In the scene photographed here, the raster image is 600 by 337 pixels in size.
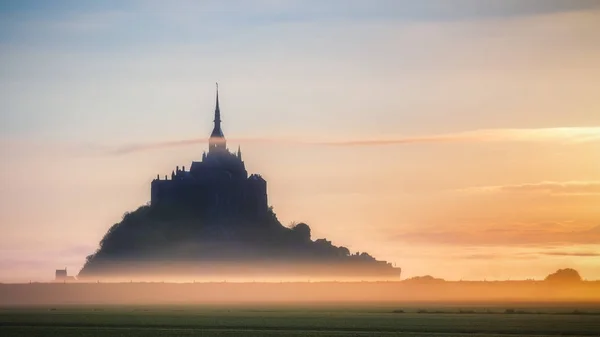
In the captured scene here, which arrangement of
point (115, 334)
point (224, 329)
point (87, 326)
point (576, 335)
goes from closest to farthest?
point (576, 335) → point (115, 334) → point (224, 329) → point (87, 326)

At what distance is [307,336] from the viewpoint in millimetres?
95312

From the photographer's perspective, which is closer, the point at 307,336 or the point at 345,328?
the point at 307,336

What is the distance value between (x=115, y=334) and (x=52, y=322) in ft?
88.5

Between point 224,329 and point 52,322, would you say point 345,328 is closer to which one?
point 224,329

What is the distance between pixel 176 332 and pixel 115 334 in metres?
5.13

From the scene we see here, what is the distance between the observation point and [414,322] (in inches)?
4747

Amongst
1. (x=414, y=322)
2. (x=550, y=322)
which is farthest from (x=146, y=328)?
(x=550, y=322)

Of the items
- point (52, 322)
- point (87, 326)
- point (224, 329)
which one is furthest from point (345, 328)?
point (52, 322)

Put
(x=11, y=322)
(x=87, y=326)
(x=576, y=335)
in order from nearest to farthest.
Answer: (x=576, y=335)
(x=87, y=326)
(x=11, y=322)

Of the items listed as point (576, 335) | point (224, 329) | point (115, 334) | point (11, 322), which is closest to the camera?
point (576, 335)

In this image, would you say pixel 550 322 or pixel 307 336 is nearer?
pixel 307 336

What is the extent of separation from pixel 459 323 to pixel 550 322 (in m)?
8.32

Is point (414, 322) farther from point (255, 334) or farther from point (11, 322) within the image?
point (11, 322)

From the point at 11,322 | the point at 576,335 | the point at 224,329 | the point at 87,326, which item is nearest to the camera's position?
the point at 576,335
